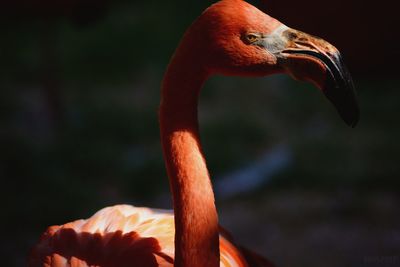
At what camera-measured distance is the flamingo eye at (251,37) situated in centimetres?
186

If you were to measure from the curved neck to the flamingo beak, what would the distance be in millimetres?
277

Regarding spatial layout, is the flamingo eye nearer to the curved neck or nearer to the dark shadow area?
the curved neck

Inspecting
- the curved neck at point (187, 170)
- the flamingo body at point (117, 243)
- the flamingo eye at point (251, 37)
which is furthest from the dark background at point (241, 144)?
the flamingo eye at point (251, 37)

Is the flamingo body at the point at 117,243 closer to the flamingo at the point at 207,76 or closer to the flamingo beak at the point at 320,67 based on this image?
the flamingo at the point at 207,76

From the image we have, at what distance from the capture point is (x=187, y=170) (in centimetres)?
198

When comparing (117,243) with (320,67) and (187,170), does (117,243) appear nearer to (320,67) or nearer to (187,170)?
(187,170)

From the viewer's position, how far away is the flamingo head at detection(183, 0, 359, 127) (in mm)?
1832

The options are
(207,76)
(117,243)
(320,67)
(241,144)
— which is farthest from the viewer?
(241,144)

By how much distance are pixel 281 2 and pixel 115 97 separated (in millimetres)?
2358

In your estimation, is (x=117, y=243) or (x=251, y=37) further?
(x=117, y=243)

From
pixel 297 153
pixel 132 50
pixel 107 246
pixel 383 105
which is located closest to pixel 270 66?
pixel 107 246

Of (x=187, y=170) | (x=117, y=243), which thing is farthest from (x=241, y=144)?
(x=187, y=170)

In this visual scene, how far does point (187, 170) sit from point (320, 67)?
0.52m

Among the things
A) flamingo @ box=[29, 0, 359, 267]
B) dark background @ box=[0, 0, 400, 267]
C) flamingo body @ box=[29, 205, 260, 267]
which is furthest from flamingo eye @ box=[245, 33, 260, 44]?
dark background @ box=[0, 0, 400, 267]
